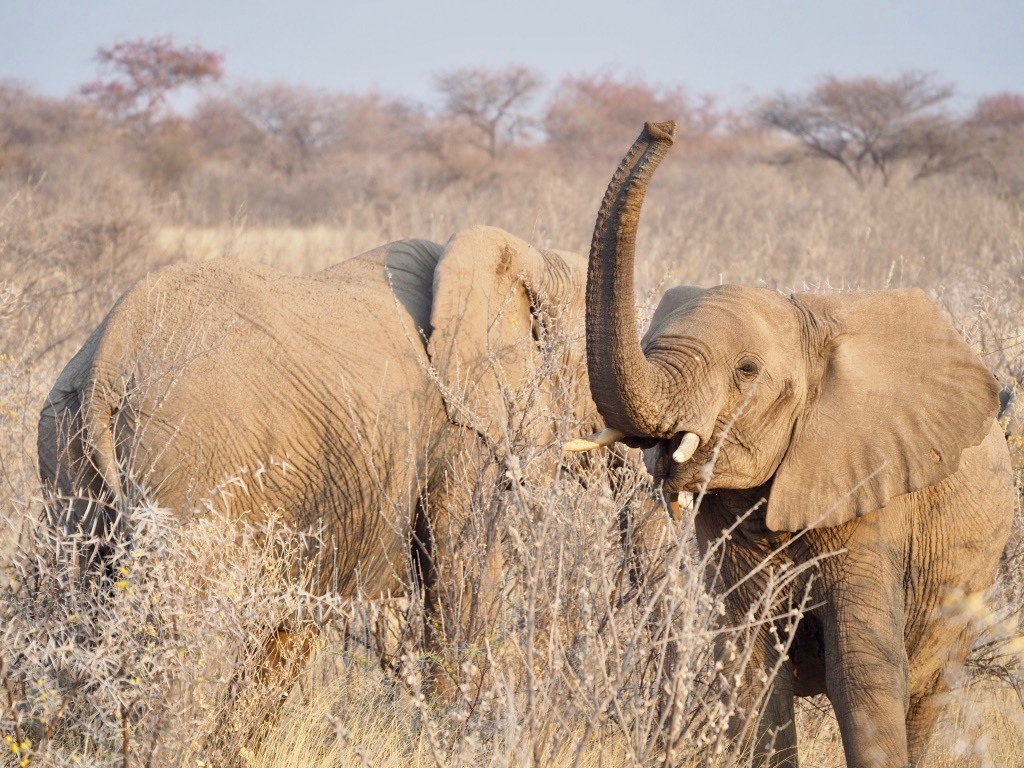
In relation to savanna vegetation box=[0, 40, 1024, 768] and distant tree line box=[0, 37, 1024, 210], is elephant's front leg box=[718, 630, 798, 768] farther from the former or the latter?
distant tree line box=[0, 37, 1024, 210]

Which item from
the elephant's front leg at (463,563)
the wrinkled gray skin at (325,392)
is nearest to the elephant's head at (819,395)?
the wrinkled gray skin at (325,392)

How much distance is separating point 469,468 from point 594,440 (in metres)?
1.72

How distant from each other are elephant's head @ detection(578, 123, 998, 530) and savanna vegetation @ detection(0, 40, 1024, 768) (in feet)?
1.02

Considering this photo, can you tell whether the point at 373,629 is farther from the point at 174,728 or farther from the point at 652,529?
the point at 174,728

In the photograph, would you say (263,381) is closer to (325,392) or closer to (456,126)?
(325,392)

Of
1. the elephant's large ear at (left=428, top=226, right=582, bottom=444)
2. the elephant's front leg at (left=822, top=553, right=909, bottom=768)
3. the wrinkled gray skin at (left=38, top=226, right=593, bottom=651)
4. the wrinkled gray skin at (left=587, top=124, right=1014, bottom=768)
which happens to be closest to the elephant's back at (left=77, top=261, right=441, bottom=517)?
the wrinkled gray skin at (left=38, top=226, right=593, bottom=651)

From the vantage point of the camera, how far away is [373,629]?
17.0 feet

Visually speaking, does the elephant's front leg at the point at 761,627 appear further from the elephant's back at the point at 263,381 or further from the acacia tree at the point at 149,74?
the acacia tree at the point at 149,74

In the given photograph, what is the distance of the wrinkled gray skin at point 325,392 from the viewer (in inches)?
166

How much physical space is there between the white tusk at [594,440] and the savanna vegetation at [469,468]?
127mm

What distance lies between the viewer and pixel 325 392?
15.1 ft

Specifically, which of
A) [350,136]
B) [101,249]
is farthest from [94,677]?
[350,136]

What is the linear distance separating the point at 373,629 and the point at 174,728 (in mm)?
1621

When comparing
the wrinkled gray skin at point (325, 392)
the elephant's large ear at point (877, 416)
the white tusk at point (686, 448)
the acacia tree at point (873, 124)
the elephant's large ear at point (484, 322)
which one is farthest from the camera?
the acacia tree at point (873, 124)
